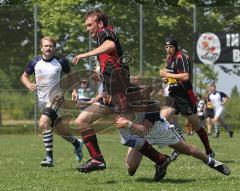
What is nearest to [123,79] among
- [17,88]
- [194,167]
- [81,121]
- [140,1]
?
[81,121]

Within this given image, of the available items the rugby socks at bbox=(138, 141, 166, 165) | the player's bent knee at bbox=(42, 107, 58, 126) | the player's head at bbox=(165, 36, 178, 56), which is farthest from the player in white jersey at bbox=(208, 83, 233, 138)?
the rugby socks at bbox=(138, 141, 166, 165)

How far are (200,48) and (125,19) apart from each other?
2844mm

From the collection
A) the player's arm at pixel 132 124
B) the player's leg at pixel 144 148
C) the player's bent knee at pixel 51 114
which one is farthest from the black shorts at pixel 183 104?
the player's arm at pixel 132 124

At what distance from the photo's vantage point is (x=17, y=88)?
27.6 m

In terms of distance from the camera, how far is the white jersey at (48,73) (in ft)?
41.6

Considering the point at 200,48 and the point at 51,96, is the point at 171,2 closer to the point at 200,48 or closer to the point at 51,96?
the point at 200,48

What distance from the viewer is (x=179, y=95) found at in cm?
1345

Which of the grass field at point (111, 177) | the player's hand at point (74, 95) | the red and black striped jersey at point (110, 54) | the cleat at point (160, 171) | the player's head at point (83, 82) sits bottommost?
the grass field at point (111, 177)

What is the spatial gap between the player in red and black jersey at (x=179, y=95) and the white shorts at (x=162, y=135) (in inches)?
124

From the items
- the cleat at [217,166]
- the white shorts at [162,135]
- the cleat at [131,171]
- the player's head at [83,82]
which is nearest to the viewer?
the white shorts at [162,135]

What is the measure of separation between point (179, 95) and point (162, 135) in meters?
3.99

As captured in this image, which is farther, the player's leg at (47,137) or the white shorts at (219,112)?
the white shorts at (219,112)

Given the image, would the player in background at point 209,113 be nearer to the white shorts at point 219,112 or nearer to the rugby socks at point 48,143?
the white shorts at point 219,112

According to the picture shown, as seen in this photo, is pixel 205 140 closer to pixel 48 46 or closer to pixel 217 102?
pixel 48 46
